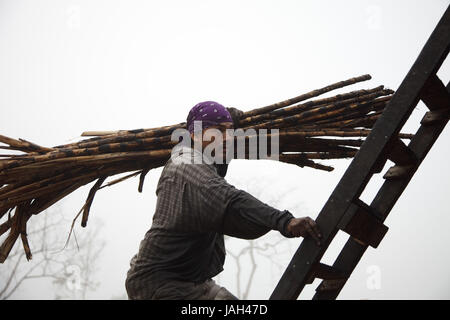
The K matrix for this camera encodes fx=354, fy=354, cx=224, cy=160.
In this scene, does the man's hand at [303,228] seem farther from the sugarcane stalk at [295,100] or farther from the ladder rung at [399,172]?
the sugarcane stalk at [295,100]

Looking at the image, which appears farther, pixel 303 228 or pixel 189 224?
pixel 189 224

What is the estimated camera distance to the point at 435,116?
6.30 ft

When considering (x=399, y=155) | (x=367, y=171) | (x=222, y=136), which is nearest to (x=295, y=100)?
(x=222, y=136)

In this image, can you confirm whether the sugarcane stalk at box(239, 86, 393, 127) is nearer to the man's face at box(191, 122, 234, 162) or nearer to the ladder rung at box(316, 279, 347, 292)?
the man's face at box(191, 122, 234, 162)

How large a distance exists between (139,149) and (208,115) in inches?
22.0

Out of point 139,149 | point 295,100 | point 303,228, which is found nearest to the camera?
point 303,228

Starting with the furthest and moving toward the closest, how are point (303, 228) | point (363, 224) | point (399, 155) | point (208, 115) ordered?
point (208, 115) < point (399, 155) < point (363, 224) < point (303, 228)

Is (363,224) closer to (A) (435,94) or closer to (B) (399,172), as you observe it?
(B) (399,172)

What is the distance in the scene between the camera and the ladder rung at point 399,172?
1917 millimetres

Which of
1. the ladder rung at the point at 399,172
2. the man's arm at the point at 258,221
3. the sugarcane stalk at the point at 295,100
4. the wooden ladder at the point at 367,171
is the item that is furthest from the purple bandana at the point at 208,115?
the ladder rung at the point at 399,172

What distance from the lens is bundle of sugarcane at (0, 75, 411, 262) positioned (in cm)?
221

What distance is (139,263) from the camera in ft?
6.24
